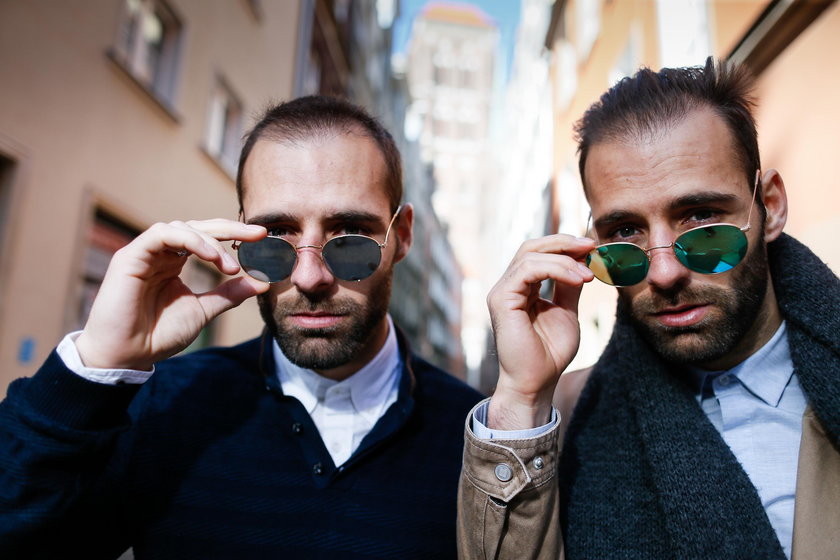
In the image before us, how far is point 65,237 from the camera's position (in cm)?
539

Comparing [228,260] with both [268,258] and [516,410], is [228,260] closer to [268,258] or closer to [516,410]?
[268,258]

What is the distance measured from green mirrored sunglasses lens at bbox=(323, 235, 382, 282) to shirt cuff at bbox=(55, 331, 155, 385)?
0.69 meters

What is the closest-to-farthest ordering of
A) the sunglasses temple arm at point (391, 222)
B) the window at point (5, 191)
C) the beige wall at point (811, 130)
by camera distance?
1. the sunglasses temple arm at point (391, 222)
2. the beige wall at point (811, 130)
3. the window at point (5, 191)

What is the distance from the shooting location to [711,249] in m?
1.72

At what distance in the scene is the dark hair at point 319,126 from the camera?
6.84 feet

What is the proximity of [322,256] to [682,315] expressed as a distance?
119cm

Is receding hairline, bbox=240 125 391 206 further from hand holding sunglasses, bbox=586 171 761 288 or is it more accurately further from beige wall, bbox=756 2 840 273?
beige wall, bbox=756 2 840 273

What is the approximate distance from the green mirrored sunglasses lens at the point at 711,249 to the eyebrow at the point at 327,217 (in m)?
1.03

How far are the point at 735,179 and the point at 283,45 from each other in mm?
12325

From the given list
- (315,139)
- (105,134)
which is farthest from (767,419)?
(105,134)

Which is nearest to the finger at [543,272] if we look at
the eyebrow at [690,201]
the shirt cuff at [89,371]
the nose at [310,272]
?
the eyebrow at [690,201]

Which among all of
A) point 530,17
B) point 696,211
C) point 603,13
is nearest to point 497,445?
point 696,211

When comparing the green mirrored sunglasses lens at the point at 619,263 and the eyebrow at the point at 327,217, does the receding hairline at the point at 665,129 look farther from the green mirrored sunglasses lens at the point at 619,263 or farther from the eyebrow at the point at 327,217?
the eyebrow at the point at 327,217

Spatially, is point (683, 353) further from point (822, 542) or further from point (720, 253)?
point (822, 542)
